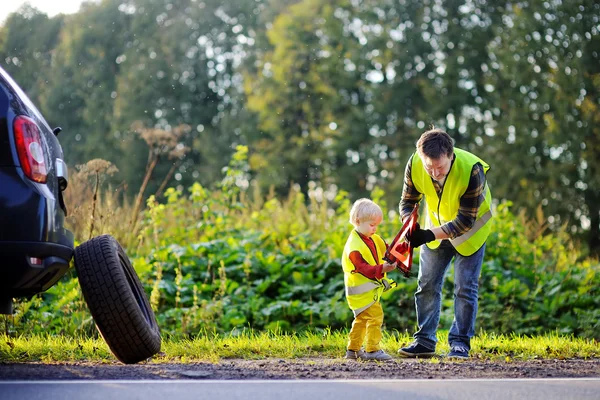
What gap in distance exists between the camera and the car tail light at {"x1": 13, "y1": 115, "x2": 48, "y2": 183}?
4.91m

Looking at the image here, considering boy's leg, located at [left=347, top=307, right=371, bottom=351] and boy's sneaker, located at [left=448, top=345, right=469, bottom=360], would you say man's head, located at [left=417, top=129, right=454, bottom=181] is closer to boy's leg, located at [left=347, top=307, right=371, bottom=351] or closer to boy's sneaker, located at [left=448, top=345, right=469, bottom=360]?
boy's leg, located at [left=347, top=307, right=371, bottom=351]

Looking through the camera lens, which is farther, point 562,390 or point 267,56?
point 267,56

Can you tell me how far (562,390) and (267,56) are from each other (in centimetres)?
3079

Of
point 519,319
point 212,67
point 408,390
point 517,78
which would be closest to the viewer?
point 408,390

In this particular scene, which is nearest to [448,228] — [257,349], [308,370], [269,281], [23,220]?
[308,370]

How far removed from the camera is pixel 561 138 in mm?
24516

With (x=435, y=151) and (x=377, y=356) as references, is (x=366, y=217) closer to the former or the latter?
(x=435, y=151)

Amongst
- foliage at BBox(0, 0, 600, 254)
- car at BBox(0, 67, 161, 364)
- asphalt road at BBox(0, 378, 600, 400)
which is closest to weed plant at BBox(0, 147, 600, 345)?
car at BBox(0, 67, 161, 364)

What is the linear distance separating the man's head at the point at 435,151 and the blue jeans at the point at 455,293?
72cm

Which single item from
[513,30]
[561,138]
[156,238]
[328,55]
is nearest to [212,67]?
[328,55]

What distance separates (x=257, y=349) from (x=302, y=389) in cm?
195

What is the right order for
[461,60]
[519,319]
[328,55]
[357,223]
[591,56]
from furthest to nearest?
[328,55] < [461,60] < [591,56] < [519,319] < [357,223]

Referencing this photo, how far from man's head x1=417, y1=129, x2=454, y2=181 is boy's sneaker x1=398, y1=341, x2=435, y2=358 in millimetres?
1346

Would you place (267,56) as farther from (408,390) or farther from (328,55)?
(408,390)
